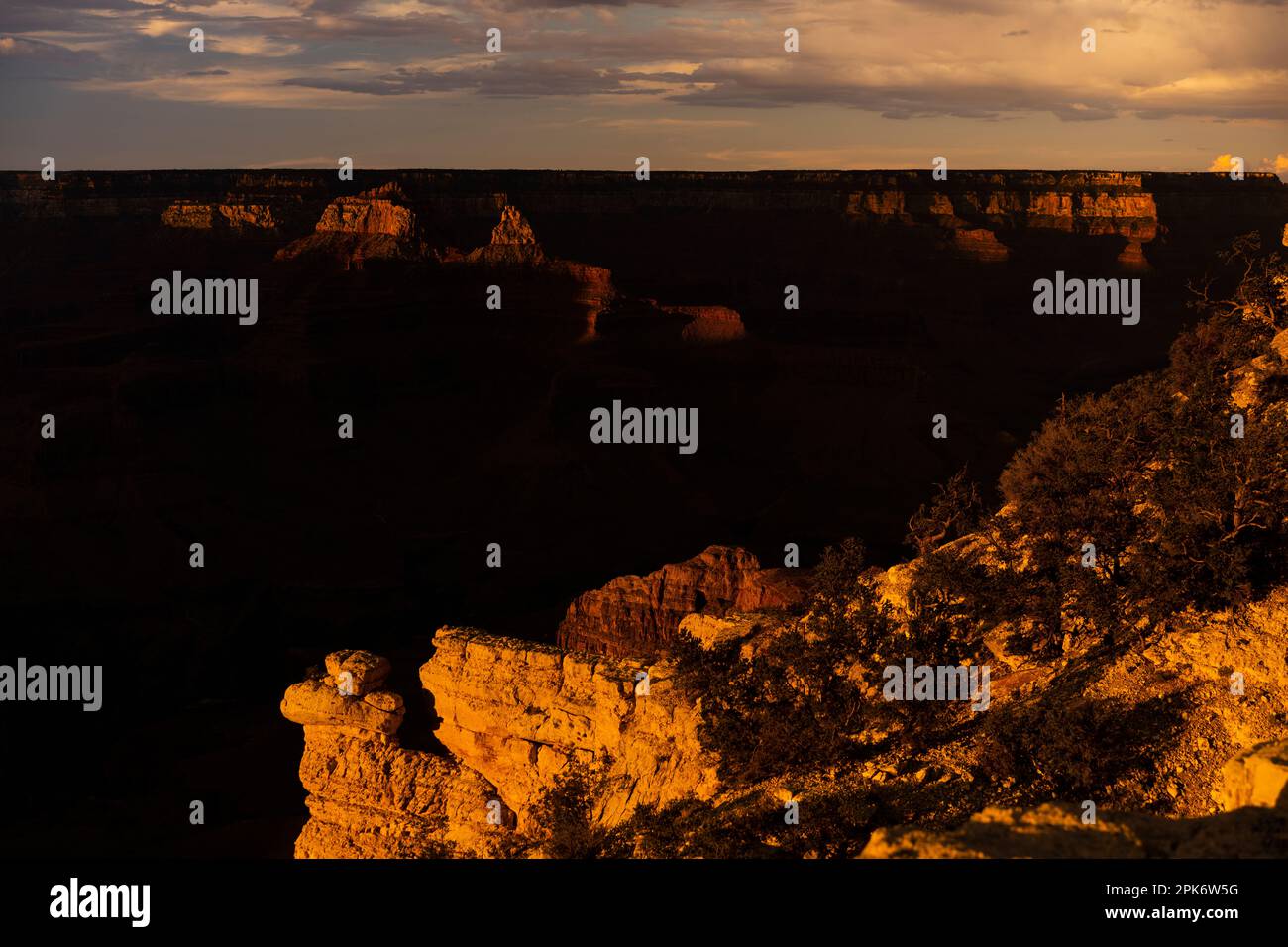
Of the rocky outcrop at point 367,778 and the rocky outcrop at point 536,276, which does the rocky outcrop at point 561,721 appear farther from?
the rocky outcrop at point 536,276

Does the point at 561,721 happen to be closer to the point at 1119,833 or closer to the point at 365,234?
the point at 1119,833

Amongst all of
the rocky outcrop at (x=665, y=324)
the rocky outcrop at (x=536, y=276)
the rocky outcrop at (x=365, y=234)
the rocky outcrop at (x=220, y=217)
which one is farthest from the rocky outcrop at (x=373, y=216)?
the rocky outcrop at (x=220, y=217)

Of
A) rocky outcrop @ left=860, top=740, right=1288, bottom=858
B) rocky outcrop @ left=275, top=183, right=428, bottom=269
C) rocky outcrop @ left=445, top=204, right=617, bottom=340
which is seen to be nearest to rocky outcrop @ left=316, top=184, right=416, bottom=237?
rocky outcrop @ left=275, top=183, right=428, bottom=269

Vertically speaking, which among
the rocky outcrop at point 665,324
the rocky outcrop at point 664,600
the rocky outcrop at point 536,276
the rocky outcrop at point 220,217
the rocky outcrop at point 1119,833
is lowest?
the rocky outcrop at point 664,600

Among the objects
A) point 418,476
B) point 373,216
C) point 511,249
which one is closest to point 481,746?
point 418,476
